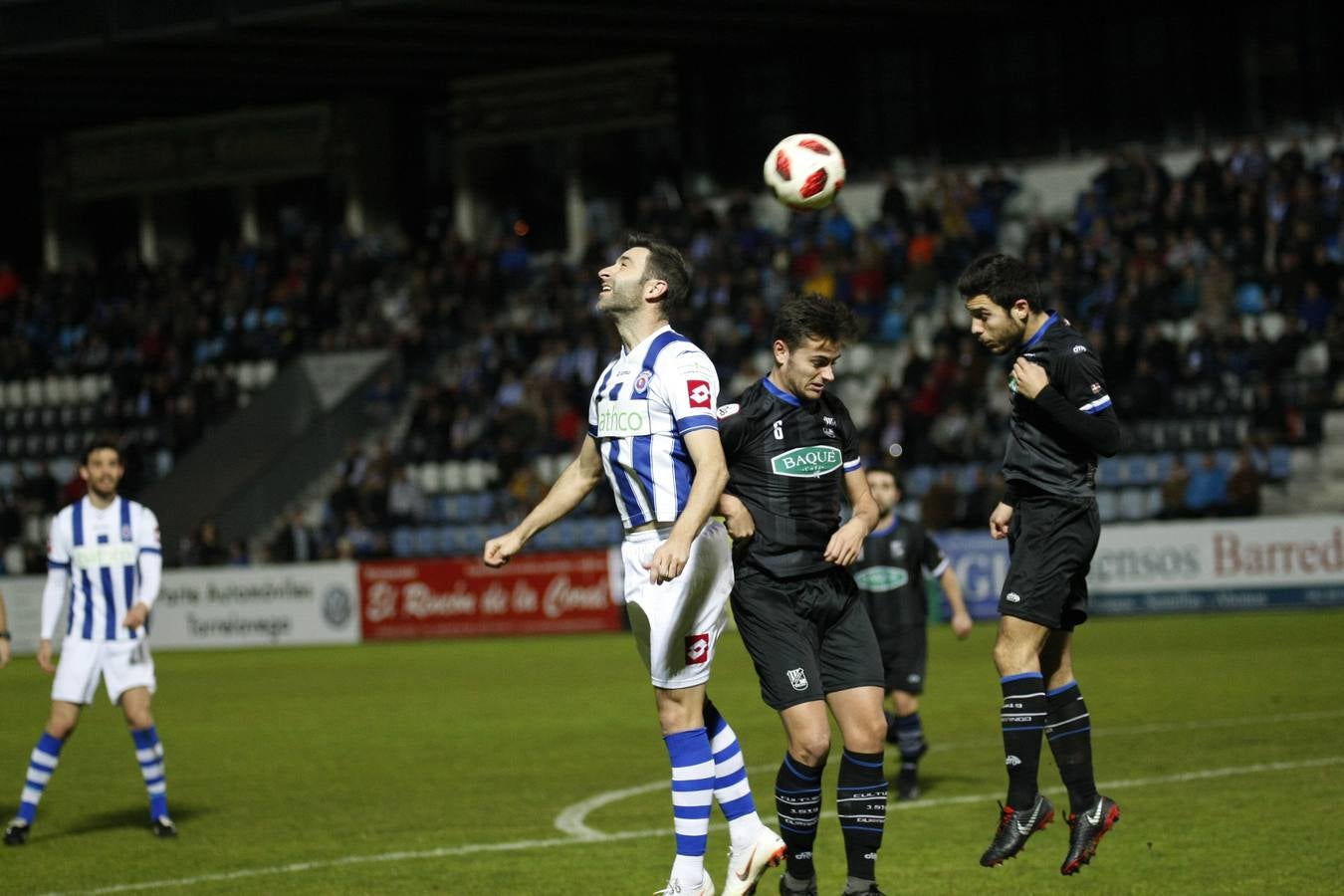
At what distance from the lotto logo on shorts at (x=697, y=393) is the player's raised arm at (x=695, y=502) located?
11 centimetres

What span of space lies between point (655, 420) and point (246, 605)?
21.1 metres

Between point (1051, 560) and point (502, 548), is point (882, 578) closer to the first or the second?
point (1051, 560)

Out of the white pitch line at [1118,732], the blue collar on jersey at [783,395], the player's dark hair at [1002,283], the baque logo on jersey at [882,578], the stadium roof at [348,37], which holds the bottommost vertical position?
the white pitch line at [1118,732]

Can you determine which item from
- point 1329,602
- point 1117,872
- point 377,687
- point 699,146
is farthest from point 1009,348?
point 699,146

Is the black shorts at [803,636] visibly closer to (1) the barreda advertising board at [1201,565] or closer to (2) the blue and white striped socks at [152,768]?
(2) the blue and white striped socks at [152,768]

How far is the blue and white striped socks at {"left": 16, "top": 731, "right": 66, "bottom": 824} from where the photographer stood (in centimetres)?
1107

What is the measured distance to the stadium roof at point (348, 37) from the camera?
31.2 metres

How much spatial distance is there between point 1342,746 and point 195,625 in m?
19.2

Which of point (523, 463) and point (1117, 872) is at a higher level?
point (523, 463)

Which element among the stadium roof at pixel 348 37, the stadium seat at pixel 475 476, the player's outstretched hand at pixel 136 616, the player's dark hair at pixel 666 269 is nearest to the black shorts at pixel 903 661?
the player's dark hair at pixel 666 269

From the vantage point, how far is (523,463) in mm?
29141

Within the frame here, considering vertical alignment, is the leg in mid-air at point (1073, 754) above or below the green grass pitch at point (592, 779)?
above

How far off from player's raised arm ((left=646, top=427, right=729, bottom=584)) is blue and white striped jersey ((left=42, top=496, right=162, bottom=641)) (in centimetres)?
534

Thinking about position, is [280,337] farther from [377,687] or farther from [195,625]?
[377,687]
